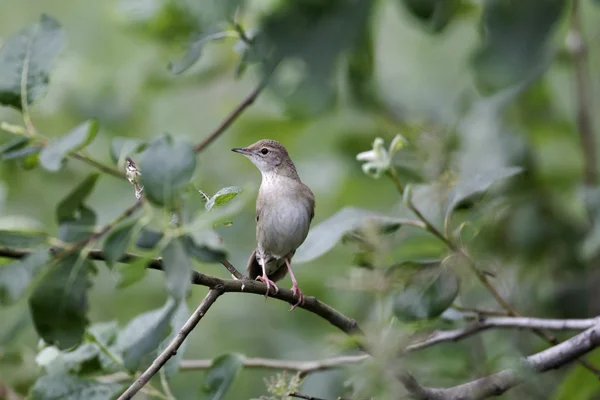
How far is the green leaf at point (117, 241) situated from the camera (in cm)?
165

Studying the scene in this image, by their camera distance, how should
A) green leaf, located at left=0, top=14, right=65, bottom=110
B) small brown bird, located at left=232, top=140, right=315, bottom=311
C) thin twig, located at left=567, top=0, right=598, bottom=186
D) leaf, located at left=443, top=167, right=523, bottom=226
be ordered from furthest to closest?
thin twig, located at left=567, top=0, right=598, bottom=186, small brown bird, located at left=232, top=140, right=315, bottom=311, leaf, located at left=443, top=167, right=523, bottom=226, green leaf, located at left=0, top=14, right=65, bottom=110

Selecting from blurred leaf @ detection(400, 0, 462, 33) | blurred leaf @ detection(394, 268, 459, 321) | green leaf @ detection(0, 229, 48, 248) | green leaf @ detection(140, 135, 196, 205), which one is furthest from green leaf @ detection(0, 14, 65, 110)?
blurred leaf @ detection(394, 268, 459, 321)

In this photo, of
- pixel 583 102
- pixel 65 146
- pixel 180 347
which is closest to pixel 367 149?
pixel 583 102

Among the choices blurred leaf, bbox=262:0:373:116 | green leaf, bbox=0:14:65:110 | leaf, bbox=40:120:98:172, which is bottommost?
leaf, bbox=40:120:98:172

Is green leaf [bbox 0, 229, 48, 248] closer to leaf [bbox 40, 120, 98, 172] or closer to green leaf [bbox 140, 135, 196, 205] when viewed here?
leaf [bbox 40, 120, 98, 172]

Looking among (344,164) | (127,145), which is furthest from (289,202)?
(127,145)

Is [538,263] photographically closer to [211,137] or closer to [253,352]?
[253,352]

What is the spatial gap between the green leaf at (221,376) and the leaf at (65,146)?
3.08ft

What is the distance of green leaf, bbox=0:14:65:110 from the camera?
6.83 ft

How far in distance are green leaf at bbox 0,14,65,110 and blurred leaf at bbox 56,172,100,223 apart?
1.20 feet

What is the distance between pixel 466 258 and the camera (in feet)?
8.63

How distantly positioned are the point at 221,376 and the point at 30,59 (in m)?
1.08

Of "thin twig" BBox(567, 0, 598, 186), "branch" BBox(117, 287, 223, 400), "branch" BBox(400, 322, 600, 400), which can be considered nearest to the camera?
"branch" BBox(117, 287, 223, 400)

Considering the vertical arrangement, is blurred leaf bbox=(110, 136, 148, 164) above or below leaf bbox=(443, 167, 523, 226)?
above
